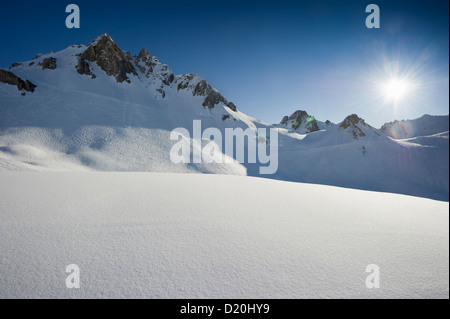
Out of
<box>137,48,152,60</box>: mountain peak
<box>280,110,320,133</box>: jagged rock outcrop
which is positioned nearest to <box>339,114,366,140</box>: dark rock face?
<box>280,110,320,133</box>: jagged rock outcrop

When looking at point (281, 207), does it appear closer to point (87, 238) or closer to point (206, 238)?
point (206, 238)

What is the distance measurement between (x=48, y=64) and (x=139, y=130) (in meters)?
30.6

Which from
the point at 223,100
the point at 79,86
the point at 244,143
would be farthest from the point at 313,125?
the point at 79,86

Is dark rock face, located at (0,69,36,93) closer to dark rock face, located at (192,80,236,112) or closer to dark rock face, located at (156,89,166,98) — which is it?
dark rock face, located at (156,89,166,98)

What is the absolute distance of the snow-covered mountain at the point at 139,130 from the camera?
2025cm

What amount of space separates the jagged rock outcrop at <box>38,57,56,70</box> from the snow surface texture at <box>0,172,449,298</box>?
165ft

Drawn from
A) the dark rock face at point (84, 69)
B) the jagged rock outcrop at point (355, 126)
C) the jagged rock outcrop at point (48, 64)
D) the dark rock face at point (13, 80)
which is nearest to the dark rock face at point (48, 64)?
the jagged rock outcrop at point (48, 64)

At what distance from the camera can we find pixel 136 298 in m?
1.77

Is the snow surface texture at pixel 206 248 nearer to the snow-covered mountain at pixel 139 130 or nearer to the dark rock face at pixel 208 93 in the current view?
the snow-covered mountain at pixel 139 130

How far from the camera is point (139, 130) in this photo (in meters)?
27.6

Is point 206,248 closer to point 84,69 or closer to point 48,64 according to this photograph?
point 84,69

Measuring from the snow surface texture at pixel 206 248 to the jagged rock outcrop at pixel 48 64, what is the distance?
5018 centimetres

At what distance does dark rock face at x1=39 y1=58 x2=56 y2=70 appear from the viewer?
3674cm
